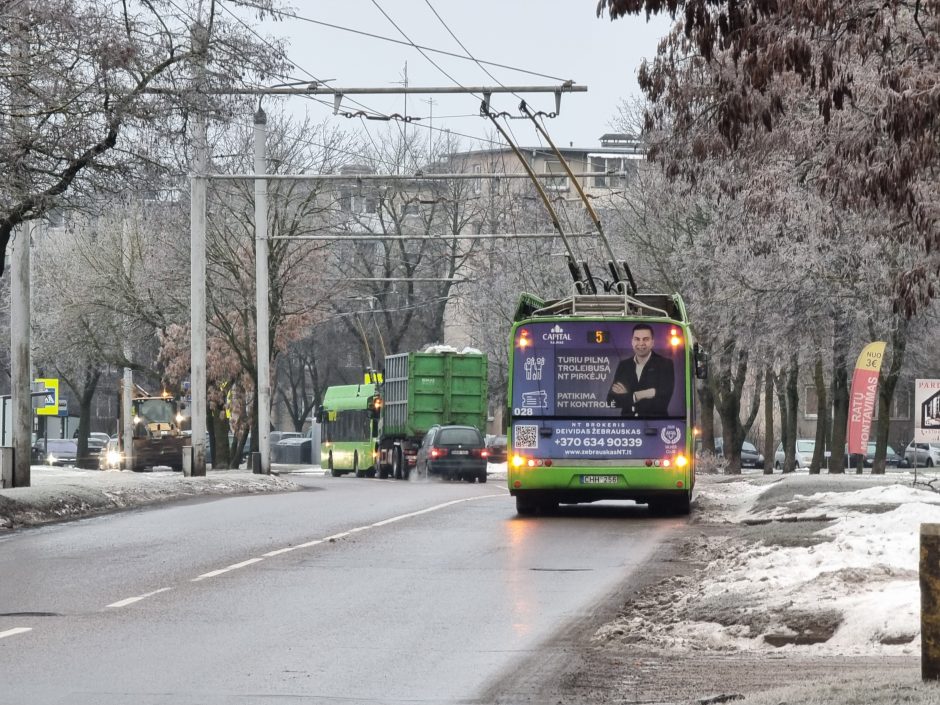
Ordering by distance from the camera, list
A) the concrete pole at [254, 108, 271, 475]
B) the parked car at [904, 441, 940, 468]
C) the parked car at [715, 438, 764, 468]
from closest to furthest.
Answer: the concrete pole at [254, 108, 271, 475]
the parked car at [715, 438, 764, 468]
the parked car at [904, 441, 940, 468]

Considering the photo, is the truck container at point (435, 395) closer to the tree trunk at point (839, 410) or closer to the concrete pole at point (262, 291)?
the tree trunk at point (839, 410)

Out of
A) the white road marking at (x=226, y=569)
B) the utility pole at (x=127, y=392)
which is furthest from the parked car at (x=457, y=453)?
the white road marking at (x=226, y=569)

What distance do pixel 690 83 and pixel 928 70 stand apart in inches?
143

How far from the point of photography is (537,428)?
25.4m

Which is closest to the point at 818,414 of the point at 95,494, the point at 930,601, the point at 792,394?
the point at 792,394

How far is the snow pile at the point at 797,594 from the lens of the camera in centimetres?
1118

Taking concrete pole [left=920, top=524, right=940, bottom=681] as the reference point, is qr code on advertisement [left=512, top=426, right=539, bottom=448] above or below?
above

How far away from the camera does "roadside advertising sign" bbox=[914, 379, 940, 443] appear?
26109mm

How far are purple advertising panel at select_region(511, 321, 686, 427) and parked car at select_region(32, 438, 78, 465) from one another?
44975 mm

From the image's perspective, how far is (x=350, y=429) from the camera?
61.7 meters

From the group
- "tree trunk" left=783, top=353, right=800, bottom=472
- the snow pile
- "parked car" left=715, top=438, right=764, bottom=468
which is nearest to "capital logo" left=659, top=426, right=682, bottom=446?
the snow pile

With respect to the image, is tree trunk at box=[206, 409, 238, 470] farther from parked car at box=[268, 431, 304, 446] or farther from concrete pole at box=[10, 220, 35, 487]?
parked car at box=[268, 431, 304, 446]

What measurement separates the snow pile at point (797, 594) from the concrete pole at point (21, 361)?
12264mm

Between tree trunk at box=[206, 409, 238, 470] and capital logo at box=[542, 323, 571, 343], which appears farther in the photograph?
tree trunk at box=[206, 409, 238, 470]
